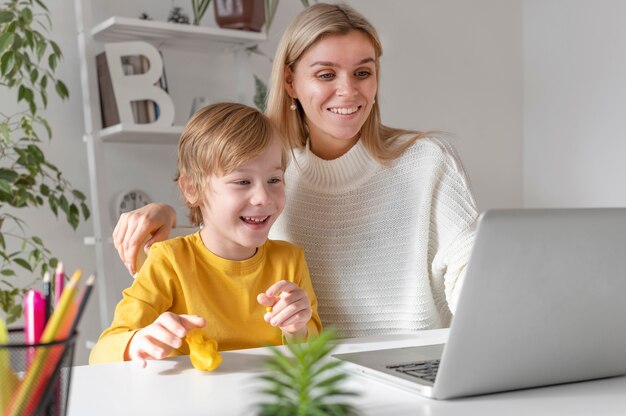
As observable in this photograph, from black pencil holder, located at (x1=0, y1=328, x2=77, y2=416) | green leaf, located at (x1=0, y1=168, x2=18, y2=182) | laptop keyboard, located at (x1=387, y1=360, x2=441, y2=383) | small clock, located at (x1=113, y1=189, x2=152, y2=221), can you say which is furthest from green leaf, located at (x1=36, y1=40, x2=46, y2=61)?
black pencil holder, located at (x1=0, y1=328, x2=77, y2=416)

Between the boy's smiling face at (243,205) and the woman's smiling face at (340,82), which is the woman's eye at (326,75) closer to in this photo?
the woman's smiling face at (340,82)

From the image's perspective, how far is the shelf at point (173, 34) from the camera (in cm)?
272

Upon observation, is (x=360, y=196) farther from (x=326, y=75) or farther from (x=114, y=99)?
(x=114, y=99)

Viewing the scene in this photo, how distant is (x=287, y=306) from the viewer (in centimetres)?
119

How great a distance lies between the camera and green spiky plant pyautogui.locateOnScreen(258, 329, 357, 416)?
1.68ft

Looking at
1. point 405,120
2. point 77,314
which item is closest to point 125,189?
point 405,120

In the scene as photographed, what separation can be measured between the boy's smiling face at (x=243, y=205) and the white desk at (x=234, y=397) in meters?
0.45

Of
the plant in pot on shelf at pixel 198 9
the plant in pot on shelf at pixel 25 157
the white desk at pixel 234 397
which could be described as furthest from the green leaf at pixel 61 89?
the white desk at pixel 234 397

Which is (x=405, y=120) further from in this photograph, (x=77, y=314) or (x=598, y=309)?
(x=77, y=314)

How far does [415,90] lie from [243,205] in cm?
253

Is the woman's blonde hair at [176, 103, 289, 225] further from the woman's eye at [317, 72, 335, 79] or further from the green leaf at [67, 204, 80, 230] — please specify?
the green leaf at [67, 204, 80, 230]

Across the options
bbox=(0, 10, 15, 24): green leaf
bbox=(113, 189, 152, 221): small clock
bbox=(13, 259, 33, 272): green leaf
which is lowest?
bbox=(13, 259, 33, 272): green leaf

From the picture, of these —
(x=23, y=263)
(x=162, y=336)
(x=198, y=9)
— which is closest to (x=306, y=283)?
(x=162, y=336)

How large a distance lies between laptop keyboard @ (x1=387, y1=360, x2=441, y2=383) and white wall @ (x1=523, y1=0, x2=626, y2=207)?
3.25m
